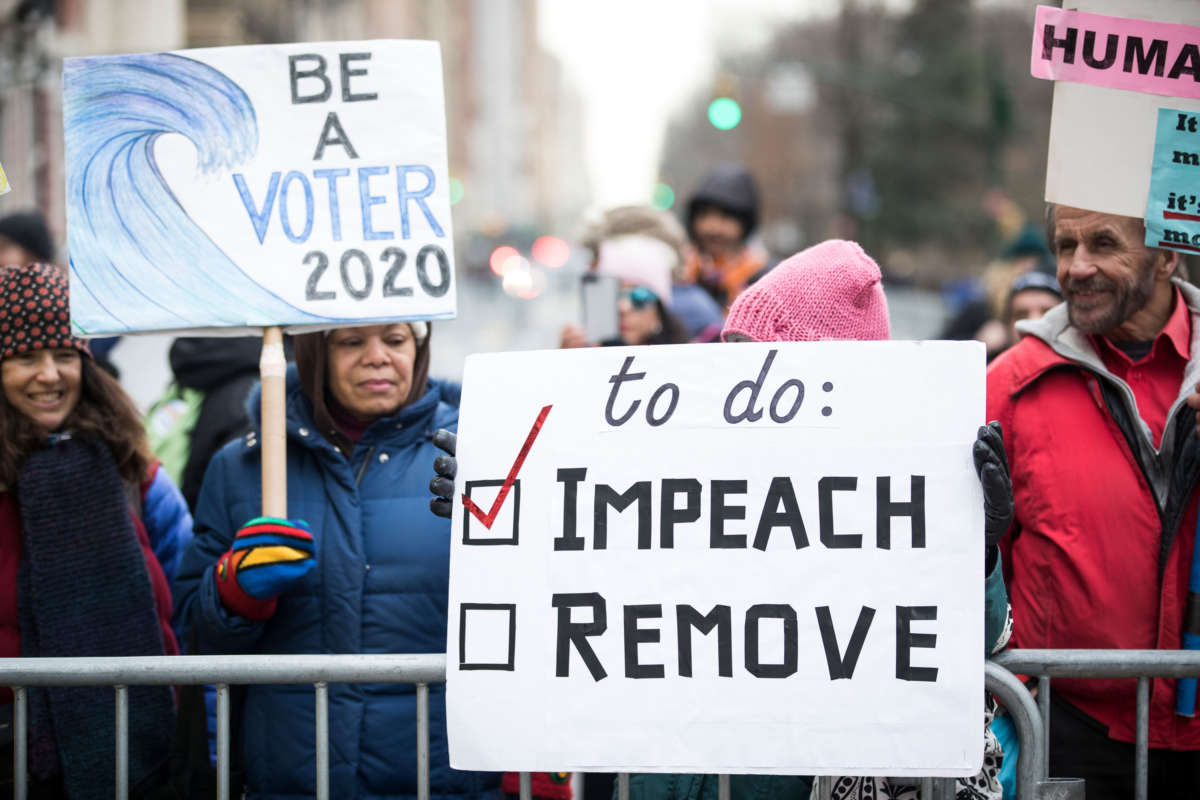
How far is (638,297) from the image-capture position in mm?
4867

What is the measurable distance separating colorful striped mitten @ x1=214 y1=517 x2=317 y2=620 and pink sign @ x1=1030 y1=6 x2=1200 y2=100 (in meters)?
2.13

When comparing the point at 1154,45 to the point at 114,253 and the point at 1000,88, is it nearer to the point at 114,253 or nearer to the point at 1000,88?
the point at 114,253

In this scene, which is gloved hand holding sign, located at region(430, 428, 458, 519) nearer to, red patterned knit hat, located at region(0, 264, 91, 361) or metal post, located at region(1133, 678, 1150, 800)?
red patterned knit hat, located at region(0, 264, 91, 361)

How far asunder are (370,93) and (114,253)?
0.76 m

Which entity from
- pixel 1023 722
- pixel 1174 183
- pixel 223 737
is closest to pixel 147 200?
pixel 223 737

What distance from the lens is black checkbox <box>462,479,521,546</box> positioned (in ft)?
8.50

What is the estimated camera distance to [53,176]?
12.3 m

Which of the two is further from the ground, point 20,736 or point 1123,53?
point 1123,53

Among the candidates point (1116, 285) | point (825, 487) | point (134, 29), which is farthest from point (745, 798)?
point (134, 29)

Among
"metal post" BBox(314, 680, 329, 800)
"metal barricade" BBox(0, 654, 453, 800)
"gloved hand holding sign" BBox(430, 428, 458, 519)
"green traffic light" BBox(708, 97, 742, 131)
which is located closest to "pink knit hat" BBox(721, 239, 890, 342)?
"gloved hand holding sign" BBox(430, 428, 458, 519)

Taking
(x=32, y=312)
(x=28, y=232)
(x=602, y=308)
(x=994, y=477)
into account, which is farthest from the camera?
(x=28, y=232)

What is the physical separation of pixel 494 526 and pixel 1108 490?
1.51 meters

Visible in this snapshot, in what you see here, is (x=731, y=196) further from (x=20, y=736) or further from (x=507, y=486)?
(x=20, y=736)

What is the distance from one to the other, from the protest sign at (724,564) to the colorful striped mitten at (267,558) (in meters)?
0.45
